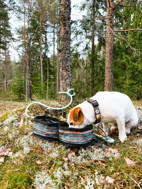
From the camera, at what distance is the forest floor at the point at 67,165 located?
1352mm

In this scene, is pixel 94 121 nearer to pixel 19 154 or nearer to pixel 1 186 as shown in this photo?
pixel 19 154

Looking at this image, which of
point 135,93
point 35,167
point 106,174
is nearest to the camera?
point 106,174

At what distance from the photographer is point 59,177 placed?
144cm

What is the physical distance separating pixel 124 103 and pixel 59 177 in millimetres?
1567

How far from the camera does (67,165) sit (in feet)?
5.22

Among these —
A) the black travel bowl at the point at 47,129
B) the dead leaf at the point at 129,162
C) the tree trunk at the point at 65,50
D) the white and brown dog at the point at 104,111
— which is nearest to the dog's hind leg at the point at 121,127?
the white and brown dog at the point at 104,111

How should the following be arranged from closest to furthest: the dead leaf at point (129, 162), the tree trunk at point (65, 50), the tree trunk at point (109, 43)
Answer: the dead leaf at point (129, 162)
the tree trunk at point (65, 50)
the tree trunk at point (109, 43)

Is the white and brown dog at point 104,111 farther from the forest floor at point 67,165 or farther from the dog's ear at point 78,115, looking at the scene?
the forest floor at point 67,165

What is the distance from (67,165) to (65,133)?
0.40 metres

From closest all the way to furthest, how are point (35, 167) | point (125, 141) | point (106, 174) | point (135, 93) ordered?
1. point (106, 174)
2. point (35, 167)
3. point (125, 141)
4. point (135, 93)

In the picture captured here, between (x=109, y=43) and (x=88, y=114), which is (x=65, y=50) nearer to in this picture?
(x=88, y=114)

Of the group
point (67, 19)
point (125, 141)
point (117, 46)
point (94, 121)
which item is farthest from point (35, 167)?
point (117, 46)

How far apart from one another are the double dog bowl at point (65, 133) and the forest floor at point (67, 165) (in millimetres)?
150

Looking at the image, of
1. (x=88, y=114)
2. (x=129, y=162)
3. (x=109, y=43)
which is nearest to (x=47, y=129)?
(x=88, y=114)
